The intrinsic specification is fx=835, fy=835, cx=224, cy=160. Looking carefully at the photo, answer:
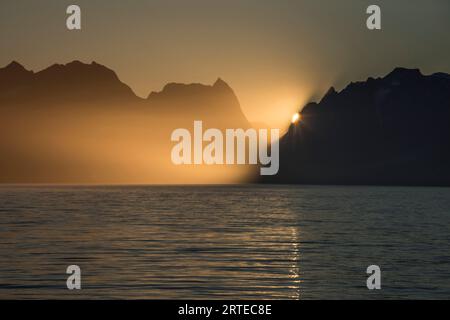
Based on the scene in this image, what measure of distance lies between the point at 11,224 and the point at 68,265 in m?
39.1

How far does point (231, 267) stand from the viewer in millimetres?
41938

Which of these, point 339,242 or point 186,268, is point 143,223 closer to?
point 339,242

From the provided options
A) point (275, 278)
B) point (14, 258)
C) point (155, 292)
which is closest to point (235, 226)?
point (14, 258)

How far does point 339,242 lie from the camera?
6028cm

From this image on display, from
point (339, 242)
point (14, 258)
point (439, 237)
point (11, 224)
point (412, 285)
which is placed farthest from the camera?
point (11, 224)

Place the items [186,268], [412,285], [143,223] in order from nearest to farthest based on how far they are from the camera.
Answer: [412,285] → [186,268] → [143,223]

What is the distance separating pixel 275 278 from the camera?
3722 centimetres

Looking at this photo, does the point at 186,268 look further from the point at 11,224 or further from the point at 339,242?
the point at 11,224

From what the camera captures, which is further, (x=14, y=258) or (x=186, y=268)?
(x=14, y=258)
